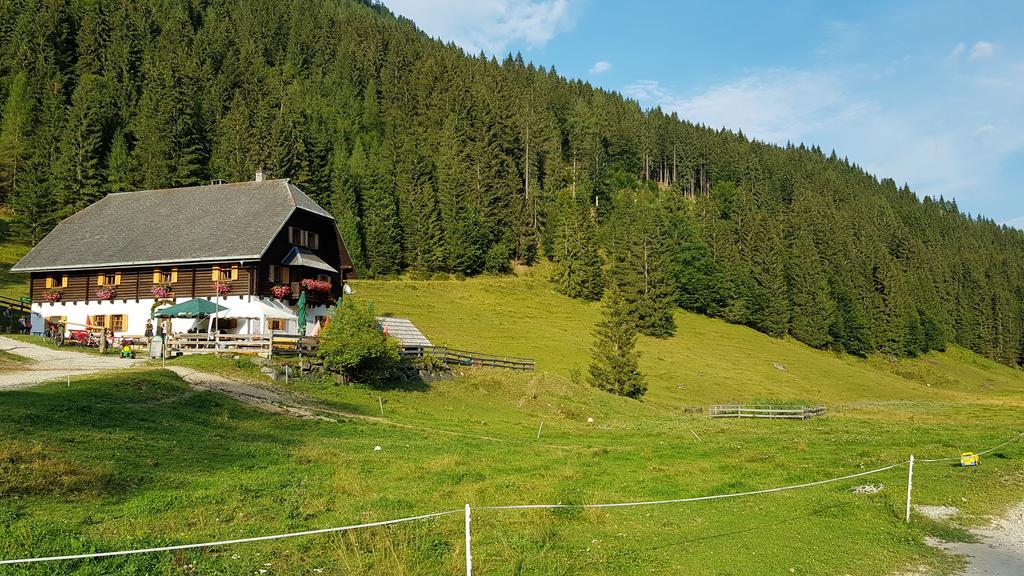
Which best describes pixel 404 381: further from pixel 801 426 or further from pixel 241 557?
pixel 241 557

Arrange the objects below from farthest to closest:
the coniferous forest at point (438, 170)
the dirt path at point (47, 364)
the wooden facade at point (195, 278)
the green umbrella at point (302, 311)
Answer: the coniferous forest at point (438, 170)
the green umbrella at point (302, 311)
the wooden facade at point (195, 278)
the dirt path at point (47, 364)

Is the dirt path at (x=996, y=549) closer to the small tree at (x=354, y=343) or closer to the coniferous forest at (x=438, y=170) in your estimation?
the small tree at (x=354, y=343)

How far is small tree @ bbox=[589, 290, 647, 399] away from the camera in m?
51.8

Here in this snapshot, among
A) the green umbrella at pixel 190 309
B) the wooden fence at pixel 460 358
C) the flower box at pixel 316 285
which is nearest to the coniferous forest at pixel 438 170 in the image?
the wooden fence at pixel 460 358

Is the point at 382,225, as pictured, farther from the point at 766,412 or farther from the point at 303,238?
the point at 766,412

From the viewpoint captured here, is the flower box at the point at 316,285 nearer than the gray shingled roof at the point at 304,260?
No

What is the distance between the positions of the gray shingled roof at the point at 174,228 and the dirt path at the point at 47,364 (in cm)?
809

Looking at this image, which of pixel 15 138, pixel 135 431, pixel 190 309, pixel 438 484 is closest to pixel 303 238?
pixel 190 309

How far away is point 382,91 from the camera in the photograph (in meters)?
145

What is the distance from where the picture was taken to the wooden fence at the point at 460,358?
140 ft

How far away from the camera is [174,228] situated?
45.8 m

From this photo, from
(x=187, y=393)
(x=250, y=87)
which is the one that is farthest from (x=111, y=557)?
(x=250, y=87)

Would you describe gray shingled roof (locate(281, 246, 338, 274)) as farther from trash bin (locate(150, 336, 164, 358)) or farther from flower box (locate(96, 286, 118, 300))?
flower box (locate(96, 286, 118, 300))

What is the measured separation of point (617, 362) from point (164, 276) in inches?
1307
